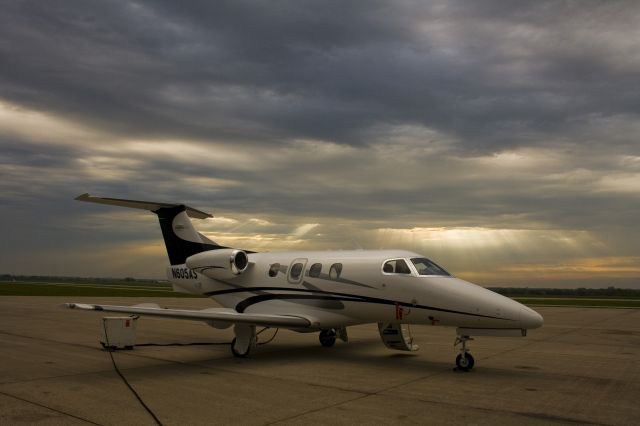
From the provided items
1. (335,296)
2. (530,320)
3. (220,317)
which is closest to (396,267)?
(335,296)

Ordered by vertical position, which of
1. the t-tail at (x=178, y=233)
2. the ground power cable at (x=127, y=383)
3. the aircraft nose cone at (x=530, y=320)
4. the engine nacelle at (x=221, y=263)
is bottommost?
the ground power cable at (x=127, y=383)

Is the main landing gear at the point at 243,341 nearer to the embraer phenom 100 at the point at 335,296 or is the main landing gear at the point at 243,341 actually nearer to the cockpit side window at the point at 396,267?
the embraer phenom 100 at the point at 335,296

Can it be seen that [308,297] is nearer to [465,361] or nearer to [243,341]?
[243,341]

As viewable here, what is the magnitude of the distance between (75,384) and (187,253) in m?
8.58

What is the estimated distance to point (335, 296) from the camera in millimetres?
14070

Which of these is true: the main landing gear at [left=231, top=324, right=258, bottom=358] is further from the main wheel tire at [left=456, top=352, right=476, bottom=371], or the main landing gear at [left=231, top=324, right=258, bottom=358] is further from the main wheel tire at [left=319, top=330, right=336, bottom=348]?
the main wheel tire at [left=456, top=352, right=476, bottom=371]

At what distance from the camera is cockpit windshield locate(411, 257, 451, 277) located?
12859 millimetres

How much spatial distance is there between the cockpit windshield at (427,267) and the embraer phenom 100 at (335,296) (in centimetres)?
3

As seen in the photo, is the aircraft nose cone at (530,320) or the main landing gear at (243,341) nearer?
the aircraft nose cone at (530,320)

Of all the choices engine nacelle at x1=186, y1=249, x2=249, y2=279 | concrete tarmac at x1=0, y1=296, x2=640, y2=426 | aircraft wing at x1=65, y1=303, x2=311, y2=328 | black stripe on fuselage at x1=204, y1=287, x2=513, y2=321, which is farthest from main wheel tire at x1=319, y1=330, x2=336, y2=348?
engine nacelle at x1=186, y1=249, x2=249, y2=279

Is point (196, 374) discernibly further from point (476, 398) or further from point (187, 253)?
point (187, 253)

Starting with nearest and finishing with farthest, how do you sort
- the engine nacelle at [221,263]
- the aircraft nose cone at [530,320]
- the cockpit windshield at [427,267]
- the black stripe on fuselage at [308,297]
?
the aircraft nose cone at [530,320], the black stripe on fuselage at [308,297], the cockpit windshield at [427,267], the engine nacelle at [221,263]

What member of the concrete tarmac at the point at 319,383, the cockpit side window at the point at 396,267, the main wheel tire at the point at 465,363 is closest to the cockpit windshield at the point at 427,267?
the cockpit side window at the point at 396,267

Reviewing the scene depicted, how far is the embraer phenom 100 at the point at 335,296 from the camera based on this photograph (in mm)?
12016
